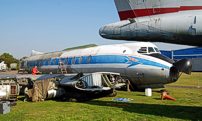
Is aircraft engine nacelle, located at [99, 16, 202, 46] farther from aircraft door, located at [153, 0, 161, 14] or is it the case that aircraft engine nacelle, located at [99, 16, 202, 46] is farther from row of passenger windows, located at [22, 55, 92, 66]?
row of passenger windows, located at [22, 55, 92, 66]

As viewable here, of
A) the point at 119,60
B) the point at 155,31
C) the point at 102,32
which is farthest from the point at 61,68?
the point at 155,31

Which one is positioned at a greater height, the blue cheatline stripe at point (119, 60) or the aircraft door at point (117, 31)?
the aircraft door at point (117, 31)

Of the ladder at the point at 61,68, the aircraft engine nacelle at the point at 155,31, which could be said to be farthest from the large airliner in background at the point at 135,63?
the aircraft engine nacelle at the point at 155,31

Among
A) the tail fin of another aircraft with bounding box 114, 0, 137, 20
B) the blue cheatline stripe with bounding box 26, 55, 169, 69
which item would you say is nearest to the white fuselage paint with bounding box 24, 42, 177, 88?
the blue cheatline stripe with bounding box 26, 55, 169, 69

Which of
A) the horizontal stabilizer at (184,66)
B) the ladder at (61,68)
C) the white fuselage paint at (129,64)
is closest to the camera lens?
the horizontal stabilizer at (184,66)

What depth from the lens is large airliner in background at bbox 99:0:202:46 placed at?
7.53 meters

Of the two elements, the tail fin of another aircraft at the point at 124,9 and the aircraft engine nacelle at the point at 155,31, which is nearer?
the aircraft engine nacelle at the point at 155,31

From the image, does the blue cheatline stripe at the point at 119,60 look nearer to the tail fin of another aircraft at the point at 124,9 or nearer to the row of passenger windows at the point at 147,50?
the row of passenger windows at the point at 147,50

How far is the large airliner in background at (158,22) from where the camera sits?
753 cm

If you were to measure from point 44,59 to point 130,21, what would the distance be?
663 inches

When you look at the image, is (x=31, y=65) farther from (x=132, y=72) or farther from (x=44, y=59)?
(x=132, y=72)

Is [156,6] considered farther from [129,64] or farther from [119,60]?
[119,60]

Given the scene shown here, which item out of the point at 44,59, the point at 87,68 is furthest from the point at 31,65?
the point at 87,68

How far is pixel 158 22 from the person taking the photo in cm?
819
